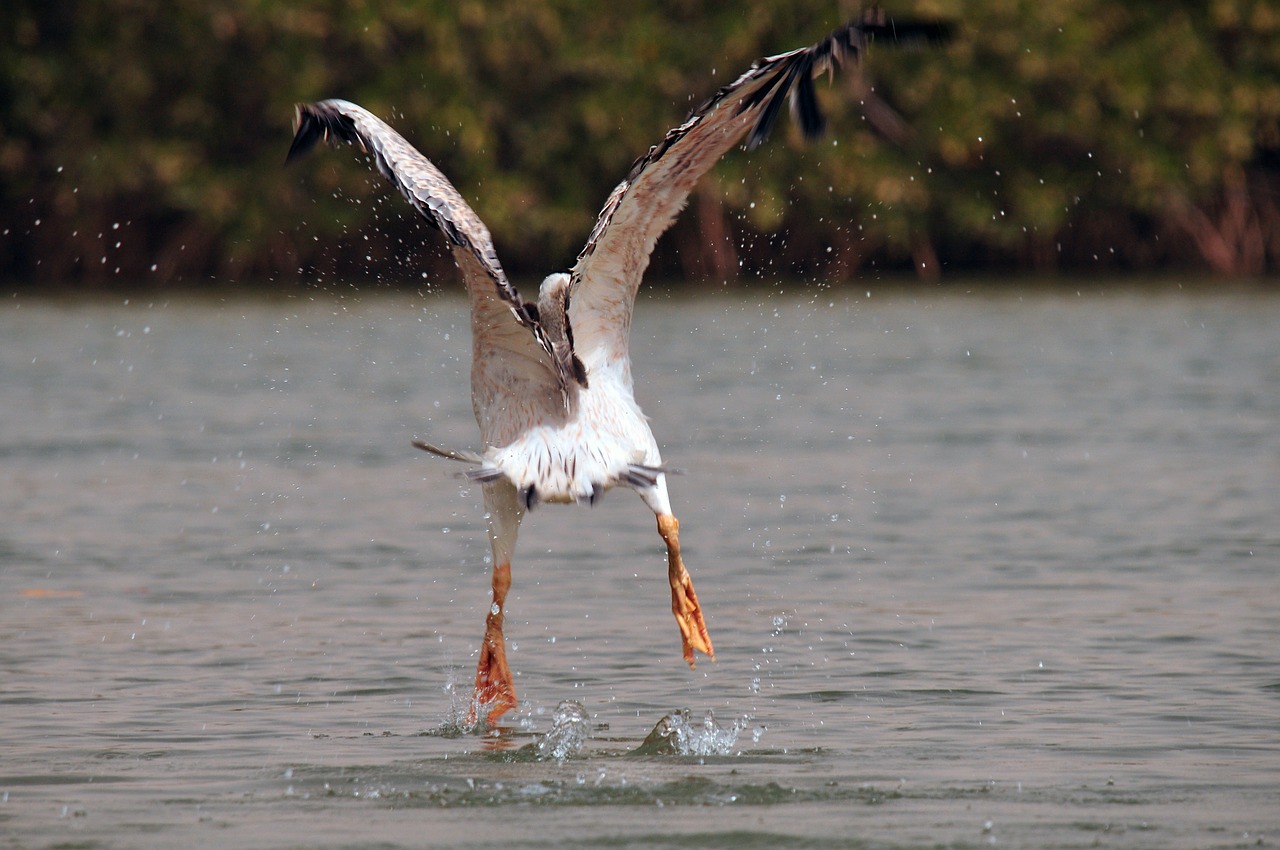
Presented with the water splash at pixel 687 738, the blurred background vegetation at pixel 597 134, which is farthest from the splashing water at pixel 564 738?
the blurred background vegetation at pixel 597 134

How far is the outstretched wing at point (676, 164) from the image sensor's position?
6684 millimetres

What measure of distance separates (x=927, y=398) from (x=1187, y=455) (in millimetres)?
4305

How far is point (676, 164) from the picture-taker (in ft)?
24.0

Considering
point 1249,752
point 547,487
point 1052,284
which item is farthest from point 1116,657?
point 1052,284

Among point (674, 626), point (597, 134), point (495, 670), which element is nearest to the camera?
point (495, 670)

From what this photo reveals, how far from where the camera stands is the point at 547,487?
7.45 metres

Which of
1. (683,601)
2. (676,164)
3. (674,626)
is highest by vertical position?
(676,164)

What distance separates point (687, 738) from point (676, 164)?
196cm

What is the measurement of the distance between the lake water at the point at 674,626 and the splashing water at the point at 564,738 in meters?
0.04

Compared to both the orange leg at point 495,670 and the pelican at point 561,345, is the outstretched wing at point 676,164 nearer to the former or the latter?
the pelican at point 561,345

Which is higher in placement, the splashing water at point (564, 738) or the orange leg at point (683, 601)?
the orange leg at point (683, 601)

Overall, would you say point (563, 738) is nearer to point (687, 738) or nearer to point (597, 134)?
point (687, 738)

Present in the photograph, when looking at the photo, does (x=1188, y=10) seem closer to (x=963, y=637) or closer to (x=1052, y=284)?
(x=1052, y=284)

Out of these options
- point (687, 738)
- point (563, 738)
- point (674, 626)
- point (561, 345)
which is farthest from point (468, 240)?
point (674, 626)
